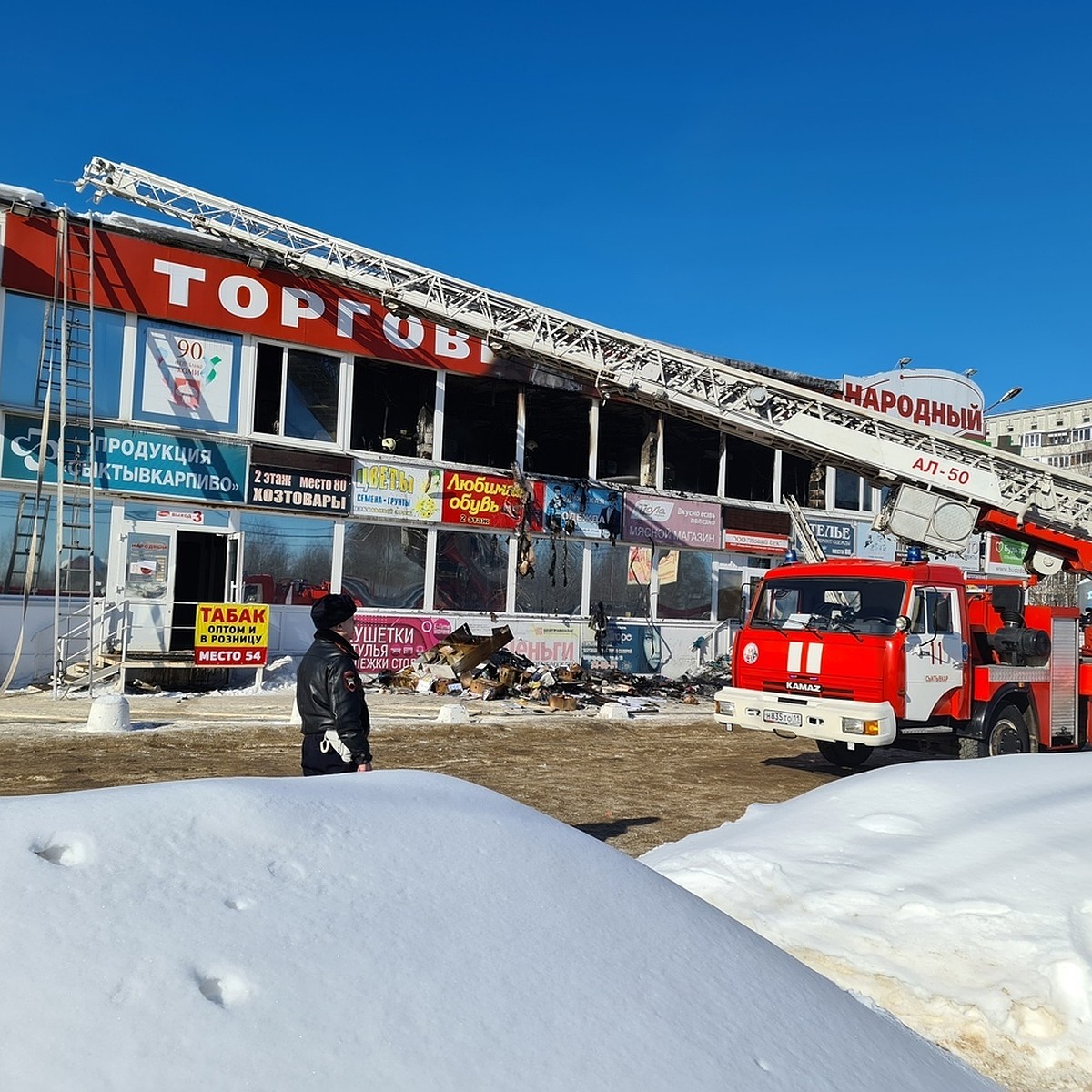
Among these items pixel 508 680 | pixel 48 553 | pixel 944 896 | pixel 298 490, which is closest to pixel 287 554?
pixel 298 490

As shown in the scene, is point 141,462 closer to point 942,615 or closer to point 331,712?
point 942,615

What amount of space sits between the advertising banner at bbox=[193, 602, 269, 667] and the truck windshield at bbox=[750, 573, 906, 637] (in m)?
8.26

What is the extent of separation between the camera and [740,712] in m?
11.5

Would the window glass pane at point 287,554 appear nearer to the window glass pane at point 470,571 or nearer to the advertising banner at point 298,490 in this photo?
the advertising banner at point 298,490

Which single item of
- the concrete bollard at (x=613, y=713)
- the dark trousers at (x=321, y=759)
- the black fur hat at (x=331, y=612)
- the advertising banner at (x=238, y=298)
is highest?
the advertising banner at (x=238, y=298)

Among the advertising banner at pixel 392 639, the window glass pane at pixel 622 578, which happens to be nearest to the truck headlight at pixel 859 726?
the advertising banner at pixel 392 639

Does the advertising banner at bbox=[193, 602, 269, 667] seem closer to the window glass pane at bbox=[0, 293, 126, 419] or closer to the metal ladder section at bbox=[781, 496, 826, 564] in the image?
the window glass pane at bbox=[0, 293, 126, 419]

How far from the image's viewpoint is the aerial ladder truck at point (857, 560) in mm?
11039

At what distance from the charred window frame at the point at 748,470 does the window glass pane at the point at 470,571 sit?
258 inches

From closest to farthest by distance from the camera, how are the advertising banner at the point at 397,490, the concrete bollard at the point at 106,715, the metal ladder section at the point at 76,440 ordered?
1. the concrete bollard at the point at 106,715
2. the metal ladder section at the point at 76,440
3. the advertising banner at the point at 397,490

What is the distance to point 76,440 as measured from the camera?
16.5 metres

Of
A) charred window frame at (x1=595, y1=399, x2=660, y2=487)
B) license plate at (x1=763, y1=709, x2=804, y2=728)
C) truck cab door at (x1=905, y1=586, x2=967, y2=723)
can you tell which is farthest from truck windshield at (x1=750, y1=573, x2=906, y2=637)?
charred window frame at (x1=595, y1=399, x2=660, y2=487)

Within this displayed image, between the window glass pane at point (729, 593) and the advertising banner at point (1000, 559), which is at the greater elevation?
the advertising banner at point (1000, 559)

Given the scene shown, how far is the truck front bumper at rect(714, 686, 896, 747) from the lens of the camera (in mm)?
10445
